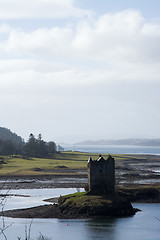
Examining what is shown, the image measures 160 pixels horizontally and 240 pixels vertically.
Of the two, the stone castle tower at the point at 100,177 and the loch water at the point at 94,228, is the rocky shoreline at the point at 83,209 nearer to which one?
the loch water at the point at 94,228

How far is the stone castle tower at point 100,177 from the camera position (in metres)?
66.9

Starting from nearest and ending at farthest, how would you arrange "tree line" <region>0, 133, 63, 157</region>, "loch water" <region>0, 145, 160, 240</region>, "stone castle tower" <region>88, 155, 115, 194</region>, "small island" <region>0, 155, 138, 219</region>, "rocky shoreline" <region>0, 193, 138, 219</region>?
"loch water" <region>0, 145, 160, 240</region>
"rocky shoreline" <region>0, 193, 138, 219</region>
"small island" <region>0, 155, 138, 219</region>
"stone castle tower" <region>88, 155, 115, 194</region>
"tree line" <region>0, 133, 63, 157</region>

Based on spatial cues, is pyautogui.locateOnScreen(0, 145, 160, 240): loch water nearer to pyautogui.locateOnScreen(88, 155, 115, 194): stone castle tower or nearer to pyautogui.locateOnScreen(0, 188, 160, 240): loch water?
pyautogui.locateOnScreen(0, 188, 160, 240): loch water

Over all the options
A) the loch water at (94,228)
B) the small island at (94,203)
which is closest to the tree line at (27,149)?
the small island at (94,203)

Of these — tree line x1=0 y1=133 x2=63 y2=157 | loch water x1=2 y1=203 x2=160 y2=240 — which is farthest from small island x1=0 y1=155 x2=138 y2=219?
tree line x1=0 y1=133 x2=63 y2=157

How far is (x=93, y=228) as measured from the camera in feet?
178

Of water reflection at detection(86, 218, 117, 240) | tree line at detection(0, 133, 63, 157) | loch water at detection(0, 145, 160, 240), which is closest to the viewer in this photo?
loch water at detection(0, 145, 160, 240)

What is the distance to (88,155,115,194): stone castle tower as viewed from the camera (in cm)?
6694

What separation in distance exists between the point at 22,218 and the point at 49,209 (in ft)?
17.2

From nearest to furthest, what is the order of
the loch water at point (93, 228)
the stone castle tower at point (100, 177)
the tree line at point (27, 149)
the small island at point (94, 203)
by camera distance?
the loch water at point (93, 228), the small island at point (94, 203), the stone castle tower at point (100, 177), the tree line at point (27, 149)

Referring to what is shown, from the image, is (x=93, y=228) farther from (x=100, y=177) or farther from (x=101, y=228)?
(x=100, y=177)

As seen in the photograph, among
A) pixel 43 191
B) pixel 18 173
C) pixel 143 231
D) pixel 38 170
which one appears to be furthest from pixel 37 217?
pixel 38 170

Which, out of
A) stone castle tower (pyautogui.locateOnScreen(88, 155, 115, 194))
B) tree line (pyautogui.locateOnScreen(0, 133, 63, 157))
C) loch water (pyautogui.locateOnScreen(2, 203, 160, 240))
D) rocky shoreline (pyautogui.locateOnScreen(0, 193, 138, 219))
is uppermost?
tree line (pyautogui.locateOnScreen(0, 133, 63, 157))

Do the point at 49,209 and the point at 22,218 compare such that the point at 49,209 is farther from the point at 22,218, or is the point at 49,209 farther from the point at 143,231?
the point at 143,231
